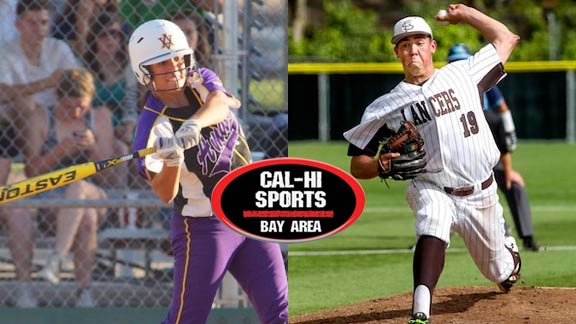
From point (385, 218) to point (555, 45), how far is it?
1093 cm

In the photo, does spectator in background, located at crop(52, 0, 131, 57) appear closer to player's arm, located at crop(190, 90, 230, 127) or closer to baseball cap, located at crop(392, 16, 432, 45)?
player's arm, located at crop(190, 90, 230, 127)

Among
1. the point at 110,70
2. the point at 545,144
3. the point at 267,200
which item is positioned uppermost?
the point at 110,70

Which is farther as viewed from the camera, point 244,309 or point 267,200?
point 244,309

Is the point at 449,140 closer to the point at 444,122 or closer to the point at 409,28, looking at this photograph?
the point at 444,122

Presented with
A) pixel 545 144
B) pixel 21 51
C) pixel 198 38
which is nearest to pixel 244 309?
pixel 198 38

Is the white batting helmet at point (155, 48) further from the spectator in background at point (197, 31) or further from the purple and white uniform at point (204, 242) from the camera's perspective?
the spectator in background at point (197, 31)

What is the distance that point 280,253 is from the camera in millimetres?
4750

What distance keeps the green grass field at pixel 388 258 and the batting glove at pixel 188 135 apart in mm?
1667

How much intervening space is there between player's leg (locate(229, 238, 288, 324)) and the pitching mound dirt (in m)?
0.80

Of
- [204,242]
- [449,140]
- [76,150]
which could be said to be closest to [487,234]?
[449,140]

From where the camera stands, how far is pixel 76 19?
6289 mm

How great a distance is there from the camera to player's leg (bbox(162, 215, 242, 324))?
4586 millimetres

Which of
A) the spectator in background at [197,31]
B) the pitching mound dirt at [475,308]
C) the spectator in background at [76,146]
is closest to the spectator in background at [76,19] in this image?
the spectator in background at [76,146]

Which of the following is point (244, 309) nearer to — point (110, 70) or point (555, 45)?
point (110, 70)
